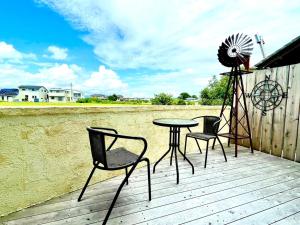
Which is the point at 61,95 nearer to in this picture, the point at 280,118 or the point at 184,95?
the point at 280,118

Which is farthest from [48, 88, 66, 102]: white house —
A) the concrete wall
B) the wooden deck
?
the wooden deck

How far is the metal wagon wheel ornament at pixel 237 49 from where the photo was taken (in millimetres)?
3406

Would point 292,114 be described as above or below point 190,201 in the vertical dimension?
above

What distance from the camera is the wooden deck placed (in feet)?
5.08

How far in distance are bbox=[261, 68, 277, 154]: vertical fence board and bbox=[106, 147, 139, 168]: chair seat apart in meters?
3.00

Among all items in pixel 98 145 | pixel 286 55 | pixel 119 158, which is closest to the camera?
pixel 98 145

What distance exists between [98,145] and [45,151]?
2.20 feet

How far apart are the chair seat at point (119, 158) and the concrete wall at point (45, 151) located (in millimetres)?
468

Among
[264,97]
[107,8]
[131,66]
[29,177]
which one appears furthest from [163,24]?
[131,66]

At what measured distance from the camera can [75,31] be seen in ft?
28.4

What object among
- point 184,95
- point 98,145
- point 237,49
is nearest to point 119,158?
point 98,145

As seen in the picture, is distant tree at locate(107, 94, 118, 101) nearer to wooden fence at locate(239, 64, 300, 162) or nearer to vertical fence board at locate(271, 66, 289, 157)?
wooden fence at locate(239, 64, 300, 162)

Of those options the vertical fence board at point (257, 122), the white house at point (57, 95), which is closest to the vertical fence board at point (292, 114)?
the vertical fence board at point (257, 122)

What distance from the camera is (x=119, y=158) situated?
1.72 m
